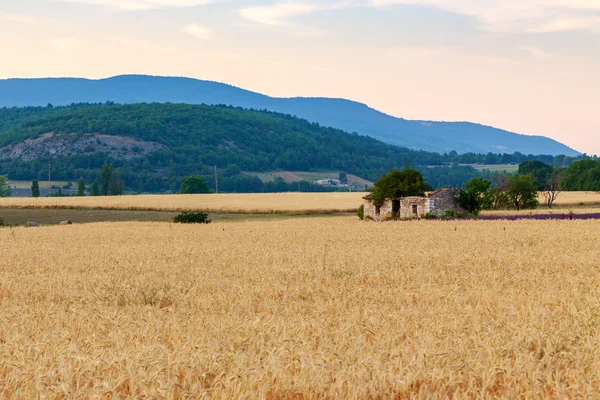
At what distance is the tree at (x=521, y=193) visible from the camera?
250ft

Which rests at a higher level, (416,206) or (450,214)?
(416,206)

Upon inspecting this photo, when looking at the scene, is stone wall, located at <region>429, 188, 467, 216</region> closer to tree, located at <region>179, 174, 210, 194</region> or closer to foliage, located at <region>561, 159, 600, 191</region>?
foliage, located at <region>561, 159, 600, 191</region>

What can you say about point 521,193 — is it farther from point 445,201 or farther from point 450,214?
point 450,214

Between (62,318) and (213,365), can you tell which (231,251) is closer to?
(62,318)

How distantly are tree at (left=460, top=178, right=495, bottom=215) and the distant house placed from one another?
609 millimetres

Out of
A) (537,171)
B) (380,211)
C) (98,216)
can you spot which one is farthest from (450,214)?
(537,171)

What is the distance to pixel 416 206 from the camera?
60.1 meters

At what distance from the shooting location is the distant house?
59.4m

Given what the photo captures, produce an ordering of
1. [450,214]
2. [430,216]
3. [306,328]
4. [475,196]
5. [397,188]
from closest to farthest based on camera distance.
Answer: [306,328] → [430,216] → [450,214] → [397,188] → [475,196]

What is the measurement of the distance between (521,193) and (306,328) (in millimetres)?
70958

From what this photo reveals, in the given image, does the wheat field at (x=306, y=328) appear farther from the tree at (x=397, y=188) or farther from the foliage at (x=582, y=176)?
the foliage at (x=582, y=176)

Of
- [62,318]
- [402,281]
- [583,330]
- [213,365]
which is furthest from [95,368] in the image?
[402,281]

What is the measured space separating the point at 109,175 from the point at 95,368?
5521 inches

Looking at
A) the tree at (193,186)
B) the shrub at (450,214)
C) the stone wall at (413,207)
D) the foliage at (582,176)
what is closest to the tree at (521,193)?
the shrub at (450,214)
